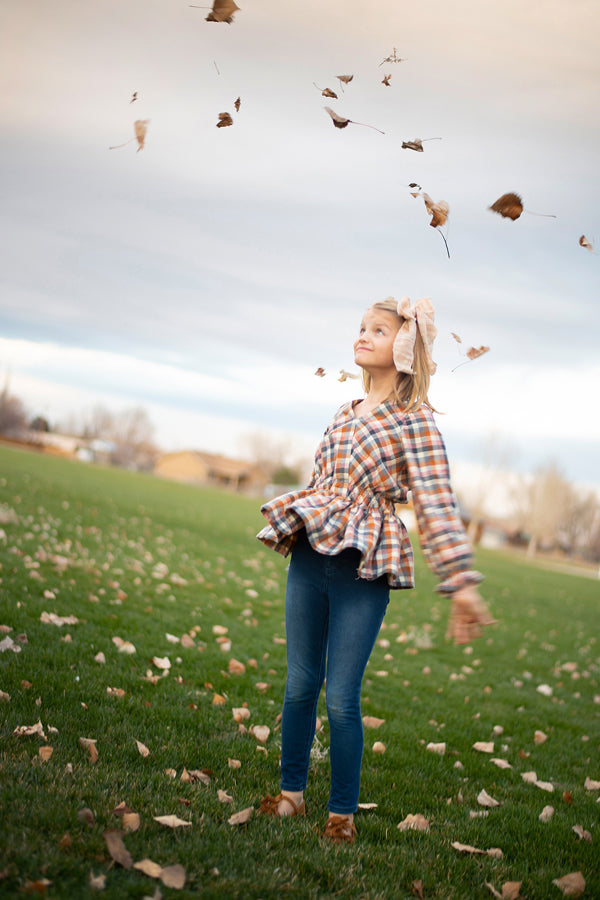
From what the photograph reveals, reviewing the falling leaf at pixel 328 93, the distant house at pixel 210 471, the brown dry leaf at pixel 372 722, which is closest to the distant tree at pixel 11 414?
the distant house at pixel 210 471

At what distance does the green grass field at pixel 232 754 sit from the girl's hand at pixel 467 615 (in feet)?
3.58

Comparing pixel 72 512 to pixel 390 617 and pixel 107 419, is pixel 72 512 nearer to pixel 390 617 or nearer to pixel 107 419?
pixel 390 617

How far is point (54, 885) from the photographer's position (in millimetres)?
2352

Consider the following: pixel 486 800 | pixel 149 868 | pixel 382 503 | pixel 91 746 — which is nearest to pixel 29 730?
pixel 91 746

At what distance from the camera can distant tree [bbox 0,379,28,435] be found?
83562mm

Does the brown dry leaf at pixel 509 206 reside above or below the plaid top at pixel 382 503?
above

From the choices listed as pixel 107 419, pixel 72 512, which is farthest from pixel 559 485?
pixel 107 419

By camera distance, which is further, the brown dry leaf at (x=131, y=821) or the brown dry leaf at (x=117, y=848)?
the brown dry leaf at (x=131, y=821)

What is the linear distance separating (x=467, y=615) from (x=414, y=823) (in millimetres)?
1453

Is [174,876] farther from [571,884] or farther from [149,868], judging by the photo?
[571,884]

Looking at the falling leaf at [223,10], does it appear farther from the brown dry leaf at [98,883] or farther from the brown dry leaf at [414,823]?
the brown dry leaf at [414,823]

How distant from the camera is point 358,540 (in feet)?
9.80

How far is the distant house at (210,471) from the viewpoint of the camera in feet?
337

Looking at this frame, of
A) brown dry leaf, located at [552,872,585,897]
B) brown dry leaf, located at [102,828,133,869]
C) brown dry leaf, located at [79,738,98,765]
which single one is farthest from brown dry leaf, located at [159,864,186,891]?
brown dry leaf, located at [552,872,585,897]
